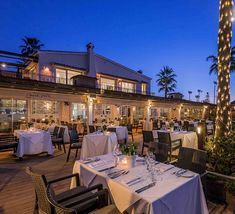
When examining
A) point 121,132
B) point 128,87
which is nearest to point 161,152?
point 121,132

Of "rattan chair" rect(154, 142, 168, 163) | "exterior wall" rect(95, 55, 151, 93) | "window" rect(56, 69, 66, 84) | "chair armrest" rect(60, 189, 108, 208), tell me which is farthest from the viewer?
"exterior wall" rect(95, 55, 151, 93)

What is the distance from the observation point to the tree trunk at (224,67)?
3.83m

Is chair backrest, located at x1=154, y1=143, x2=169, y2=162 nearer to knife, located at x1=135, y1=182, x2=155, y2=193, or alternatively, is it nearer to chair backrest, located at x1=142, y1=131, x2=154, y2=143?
knife, located at x1=135, y1=182, x2=155, y2=193

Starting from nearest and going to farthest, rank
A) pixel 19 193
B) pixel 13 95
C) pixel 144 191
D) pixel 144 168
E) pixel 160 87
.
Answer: pixel 144 191 → pixel 144 168 → pixel 19 193 → pixel 13 95 → pixel 160 87

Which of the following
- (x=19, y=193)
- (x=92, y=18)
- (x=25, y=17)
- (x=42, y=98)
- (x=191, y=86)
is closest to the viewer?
(x=19, y=193)

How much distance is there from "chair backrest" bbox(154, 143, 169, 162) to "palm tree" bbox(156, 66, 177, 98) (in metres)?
33.4

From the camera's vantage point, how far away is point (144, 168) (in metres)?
2.51

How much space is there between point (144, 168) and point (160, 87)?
115ft

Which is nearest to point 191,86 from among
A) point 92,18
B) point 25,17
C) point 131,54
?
point 131,54

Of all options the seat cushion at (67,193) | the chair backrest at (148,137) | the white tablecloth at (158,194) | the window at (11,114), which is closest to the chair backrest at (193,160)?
the white tablecloth at (158,194)

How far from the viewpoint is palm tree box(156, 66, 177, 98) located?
3575 centimetres

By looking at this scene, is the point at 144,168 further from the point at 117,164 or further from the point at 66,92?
the point at 66,92

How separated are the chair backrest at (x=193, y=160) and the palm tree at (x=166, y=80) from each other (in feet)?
110

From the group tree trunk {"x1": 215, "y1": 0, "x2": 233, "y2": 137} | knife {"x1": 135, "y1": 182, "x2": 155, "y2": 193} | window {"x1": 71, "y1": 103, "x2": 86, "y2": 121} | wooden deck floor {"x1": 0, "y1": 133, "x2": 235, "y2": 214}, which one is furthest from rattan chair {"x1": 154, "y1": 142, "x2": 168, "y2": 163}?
window {"x1": 71, "y1": 103, "x2": 86, "y2": 121}
